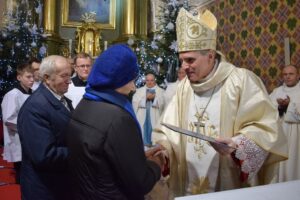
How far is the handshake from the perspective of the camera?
2293 mm

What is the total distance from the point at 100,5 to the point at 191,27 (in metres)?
9.43

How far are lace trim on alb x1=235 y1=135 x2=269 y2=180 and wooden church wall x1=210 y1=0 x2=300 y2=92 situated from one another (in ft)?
12.3

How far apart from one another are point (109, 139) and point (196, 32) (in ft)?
4.32

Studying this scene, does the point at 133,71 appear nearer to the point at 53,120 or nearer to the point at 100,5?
the point at 53,120

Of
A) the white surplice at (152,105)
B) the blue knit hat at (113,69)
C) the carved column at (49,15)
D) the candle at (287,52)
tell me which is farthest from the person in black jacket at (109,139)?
the carved column at (49,15)

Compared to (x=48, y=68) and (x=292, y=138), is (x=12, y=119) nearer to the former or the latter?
(x=48, y=68)

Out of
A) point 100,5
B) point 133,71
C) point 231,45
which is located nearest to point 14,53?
point 100,5

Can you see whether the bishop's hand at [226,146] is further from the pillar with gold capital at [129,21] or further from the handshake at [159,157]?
the pillar with gold capital at [129,21]

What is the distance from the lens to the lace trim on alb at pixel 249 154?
6.88ft

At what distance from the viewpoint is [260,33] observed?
6406 millimetres

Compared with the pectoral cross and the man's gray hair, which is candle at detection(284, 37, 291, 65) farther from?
the man's gray hair

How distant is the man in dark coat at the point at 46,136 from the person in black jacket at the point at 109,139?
1.68 ft

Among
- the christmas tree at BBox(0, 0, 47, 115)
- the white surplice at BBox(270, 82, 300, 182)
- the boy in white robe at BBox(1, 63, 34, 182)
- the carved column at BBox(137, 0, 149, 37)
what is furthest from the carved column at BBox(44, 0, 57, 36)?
the white surplice at BBox(270, 82, 300, 182)

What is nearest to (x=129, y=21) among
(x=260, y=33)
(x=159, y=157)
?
(x=260, y=33)
